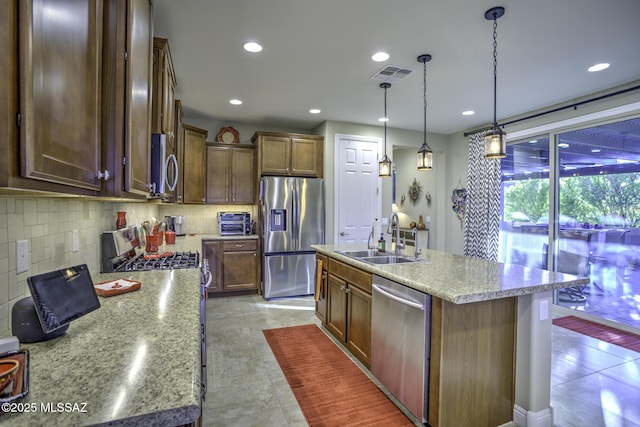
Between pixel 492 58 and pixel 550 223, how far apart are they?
8.33ft

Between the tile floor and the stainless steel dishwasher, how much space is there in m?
0.66

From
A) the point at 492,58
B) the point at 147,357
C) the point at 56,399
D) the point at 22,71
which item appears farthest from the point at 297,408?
the point at 492,58

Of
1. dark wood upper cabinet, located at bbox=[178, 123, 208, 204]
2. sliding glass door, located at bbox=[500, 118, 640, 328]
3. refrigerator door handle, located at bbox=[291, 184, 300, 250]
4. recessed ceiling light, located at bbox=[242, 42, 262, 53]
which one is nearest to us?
recessed ceiling light, located at bbox=[242, 42, 262, 53]

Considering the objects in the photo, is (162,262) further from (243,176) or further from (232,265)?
(243,176)

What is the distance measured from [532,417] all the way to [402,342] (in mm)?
840

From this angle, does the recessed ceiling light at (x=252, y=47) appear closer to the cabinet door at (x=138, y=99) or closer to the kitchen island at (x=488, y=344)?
the cabinet door at (x=138, y=99)

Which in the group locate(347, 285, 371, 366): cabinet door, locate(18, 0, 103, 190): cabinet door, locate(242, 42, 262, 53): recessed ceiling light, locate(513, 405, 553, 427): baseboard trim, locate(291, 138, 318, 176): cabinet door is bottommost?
locate(513, 405, 553, 427): baseboard trim

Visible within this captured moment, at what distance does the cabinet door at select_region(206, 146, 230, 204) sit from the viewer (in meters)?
4.94

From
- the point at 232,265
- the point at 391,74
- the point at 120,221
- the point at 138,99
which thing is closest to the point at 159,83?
the point at 138,99

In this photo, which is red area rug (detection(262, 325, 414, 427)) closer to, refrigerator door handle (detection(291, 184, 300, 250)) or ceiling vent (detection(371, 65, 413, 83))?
refrigerator door handle (detection(291, 184, 300, 250))

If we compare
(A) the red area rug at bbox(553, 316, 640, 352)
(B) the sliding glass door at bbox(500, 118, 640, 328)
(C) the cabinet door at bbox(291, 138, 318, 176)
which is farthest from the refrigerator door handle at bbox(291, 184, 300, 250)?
(A) the red area rug at bbox(553, 316, 640, 352)

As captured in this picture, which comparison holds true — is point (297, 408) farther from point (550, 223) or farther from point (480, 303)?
point (550, 223)

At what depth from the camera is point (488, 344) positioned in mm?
1896

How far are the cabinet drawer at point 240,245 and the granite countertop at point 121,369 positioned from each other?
3.28 m
